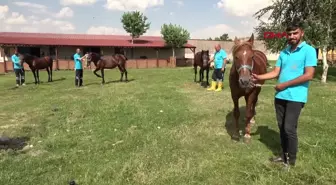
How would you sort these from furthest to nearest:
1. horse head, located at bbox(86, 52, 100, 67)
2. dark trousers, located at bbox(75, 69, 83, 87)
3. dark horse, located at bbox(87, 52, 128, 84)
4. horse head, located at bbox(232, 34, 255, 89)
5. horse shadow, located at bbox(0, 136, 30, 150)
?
dark horse, located at bbox(87, 52, 128, 84), horse head, located at bbox(86, 52, 100, 67), dark trousers, located at bbox(75, 69, 83, 87), horse shadow, located at bbox(0, 136, 30, 150), horse head, located at bbox(232, 34, 255, 89)

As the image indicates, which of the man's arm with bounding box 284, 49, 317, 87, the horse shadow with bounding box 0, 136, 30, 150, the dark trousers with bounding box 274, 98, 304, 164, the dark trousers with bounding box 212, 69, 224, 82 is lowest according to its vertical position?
the horse shadow with bounding box 0, 136, 30, 150

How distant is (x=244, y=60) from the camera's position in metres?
4.66

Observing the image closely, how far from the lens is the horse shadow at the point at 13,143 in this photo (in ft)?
18.9

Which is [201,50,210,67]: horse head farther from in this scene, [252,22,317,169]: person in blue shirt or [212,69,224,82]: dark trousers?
[252,22,317,169]: person in blue shirt

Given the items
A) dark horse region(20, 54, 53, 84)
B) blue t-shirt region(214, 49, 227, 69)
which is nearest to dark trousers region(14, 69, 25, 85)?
dark horse region(20, 54, 53, 84)

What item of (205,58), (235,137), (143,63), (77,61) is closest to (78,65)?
(77,61)

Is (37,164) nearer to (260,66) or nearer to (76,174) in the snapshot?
(76,174)

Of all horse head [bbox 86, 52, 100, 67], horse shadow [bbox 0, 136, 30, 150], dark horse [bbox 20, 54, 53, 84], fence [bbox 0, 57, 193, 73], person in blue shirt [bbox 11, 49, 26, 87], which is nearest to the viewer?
horse shadow [bbox 0, 136, 30, 150]

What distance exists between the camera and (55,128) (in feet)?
23.3

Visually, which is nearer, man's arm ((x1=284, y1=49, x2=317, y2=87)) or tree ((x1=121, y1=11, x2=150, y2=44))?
man's arm ((x1=284, y1=49, x2=317, y2=87))

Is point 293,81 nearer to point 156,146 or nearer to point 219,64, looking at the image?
point 156,146

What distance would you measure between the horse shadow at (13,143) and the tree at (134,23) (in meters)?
34.6

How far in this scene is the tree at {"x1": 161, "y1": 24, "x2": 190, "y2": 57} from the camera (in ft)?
124

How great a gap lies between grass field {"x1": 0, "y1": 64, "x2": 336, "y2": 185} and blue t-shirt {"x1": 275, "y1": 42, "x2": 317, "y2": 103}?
3.66ft
